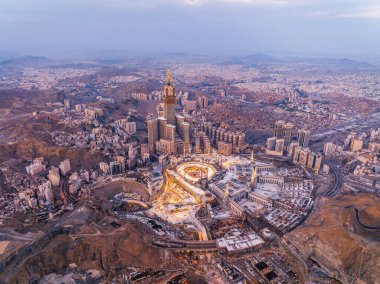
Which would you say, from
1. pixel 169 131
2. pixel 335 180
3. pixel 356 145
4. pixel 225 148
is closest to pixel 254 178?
pixel 225 148

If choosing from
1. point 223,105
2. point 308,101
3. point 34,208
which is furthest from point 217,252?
point 308,101

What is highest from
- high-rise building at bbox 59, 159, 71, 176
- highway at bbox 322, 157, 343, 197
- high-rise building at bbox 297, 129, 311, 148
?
high-rise building at bbox 297, 129, 311, 148

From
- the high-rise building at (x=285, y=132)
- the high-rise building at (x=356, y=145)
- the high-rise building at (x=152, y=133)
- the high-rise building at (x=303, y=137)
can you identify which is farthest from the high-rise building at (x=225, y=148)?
the high-rise building at (x=356, y=145)

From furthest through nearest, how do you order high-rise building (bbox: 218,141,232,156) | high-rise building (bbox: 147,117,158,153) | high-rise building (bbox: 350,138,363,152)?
high-rise building (bbox: 350,138,363,152) < high-rise building (bbox: 147,117,158,153) < high-rise building (bbox: 218,141,232,156)

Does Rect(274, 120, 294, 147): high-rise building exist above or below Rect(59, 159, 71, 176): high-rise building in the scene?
above

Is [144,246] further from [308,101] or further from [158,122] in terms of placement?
[308,101]

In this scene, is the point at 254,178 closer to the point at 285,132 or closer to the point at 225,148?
the point at 225,148

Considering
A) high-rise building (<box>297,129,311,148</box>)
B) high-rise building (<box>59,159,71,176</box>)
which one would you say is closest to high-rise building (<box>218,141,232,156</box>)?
high-rise building (<box>297,129,311,148</box>)

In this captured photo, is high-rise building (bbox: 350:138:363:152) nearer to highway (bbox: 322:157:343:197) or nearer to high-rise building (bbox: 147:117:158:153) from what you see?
highway (bbox: 322:157:343:197)

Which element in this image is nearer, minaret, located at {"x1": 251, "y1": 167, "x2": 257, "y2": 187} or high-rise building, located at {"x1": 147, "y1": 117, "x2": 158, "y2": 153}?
minaret, located at {"x1": 251, "y1": 167, "x2": 257, "y2": 187}

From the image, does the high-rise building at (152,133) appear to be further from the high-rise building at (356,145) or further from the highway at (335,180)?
the high-rise building at (356,145)
